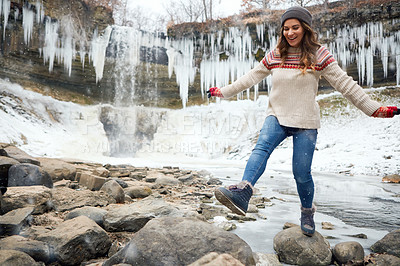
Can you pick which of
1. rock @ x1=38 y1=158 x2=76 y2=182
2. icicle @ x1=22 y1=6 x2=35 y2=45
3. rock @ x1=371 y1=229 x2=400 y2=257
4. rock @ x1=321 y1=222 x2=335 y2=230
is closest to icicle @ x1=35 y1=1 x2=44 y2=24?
icicle @ x1=22 y1=6 x2=35 y2=45

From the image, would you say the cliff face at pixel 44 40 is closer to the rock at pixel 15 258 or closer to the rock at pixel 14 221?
the rock at pixel 14 221

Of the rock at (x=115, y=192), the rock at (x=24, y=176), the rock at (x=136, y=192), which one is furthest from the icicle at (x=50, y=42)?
the rock at (x=115, y=192)

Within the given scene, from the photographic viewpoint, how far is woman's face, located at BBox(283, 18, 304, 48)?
196 cm

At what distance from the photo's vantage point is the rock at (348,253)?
1.72m

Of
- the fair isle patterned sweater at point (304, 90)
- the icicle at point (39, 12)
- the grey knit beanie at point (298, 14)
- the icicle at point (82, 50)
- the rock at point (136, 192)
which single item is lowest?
the rock at point (136, 192)

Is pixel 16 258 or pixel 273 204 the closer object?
pixel 16 258

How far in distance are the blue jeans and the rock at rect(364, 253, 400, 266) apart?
48 centimetres

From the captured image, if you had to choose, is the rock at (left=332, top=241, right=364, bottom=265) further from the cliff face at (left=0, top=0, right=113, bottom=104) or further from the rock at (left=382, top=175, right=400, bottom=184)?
the cliff face at (left=0, top=0, right=113, bottom=104)

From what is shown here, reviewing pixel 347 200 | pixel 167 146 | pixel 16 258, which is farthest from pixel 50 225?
pixel 167 146

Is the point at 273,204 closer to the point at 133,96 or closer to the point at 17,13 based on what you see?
the point at 17,13

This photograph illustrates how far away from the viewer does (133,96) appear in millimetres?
22344

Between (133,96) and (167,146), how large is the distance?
6.02 meters

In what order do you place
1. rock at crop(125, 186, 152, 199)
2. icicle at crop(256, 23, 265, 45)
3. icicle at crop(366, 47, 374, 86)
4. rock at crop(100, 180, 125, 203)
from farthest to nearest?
icicle at crop(256, 23, 265, 45), icicle at crop(366, 47, 374, 86), rock at crop(125, 186, 152, 199), rock at crop(100, 180, 125, 203)

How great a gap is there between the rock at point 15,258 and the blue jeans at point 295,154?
4.62 ft
